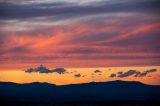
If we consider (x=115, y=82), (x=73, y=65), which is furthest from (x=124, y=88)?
(x=73, y=65)

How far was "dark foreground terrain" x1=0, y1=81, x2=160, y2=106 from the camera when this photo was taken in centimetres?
1080

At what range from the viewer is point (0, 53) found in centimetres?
1115

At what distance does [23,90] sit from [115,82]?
1604mm

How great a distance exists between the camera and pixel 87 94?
10883 mm

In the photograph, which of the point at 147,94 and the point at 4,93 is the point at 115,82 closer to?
the point at 147,94

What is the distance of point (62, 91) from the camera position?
35.8 feet

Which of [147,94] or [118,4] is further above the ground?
[118,4]

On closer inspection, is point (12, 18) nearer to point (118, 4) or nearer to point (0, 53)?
point (0, 53)

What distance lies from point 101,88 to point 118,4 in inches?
57.9

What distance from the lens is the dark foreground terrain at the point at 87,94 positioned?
35.4ft

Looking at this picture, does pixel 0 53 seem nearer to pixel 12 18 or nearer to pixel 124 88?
pixel 12 18

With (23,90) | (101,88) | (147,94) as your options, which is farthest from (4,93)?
(147,94)

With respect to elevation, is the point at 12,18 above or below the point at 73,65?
above

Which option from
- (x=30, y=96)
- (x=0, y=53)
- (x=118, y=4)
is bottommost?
(x=30, y=96)
